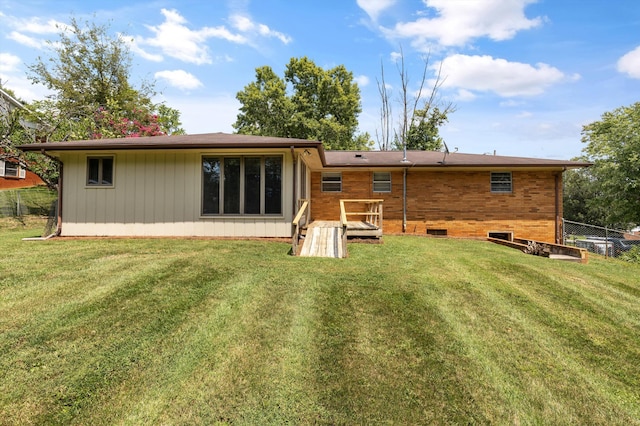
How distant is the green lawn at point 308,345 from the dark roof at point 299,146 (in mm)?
3767

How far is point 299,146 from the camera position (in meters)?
8.55

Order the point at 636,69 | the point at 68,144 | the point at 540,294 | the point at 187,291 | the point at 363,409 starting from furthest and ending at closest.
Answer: the point at 636,69
the point at 68,144
the point at 540,294
the point at 187,291
the point at 363,409

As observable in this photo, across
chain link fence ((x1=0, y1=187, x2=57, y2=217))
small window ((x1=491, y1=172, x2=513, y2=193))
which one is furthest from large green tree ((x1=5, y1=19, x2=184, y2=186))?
small window ((x1=491, y1=172, x2=513, y2=193))

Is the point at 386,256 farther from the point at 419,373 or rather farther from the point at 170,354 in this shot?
the point at 170,354

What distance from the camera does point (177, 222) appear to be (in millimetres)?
9328

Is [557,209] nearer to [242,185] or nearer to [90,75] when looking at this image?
[242,185]

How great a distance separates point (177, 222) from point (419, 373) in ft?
27.1

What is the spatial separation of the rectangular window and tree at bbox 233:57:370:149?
21.6 metres

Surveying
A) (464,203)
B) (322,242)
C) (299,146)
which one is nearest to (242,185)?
(299,146)

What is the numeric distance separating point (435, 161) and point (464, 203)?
86.2 inches

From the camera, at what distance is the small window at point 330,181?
46.1 feet

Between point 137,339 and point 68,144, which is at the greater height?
point 68,144

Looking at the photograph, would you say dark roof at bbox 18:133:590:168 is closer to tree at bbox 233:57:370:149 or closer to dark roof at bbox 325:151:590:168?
dark roof at bbox 325:151:590:168

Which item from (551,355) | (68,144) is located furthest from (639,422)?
(68,144)
